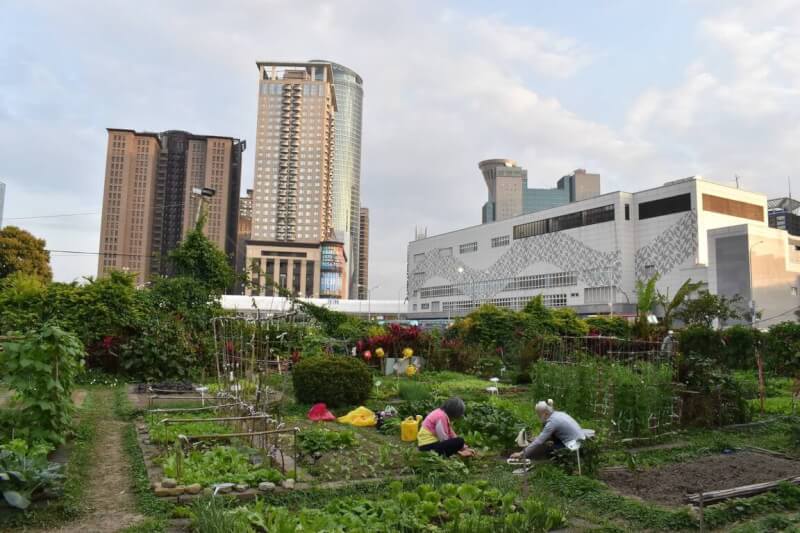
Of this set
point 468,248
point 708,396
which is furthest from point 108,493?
point 468,248

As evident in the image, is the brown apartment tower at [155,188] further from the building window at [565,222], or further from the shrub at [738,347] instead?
the shrub at [738,347]

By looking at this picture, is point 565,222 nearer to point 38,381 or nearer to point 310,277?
point 38,381

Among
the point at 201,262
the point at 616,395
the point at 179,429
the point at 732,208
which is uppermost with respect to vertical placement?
the point at 732,208

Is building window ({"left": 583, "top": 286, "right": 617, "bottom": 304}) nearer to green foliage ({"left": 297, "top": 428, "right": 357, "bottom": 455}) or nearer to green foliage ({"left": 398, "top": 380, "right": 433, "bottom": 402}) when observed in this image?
green foliage ({"left": 398, "top": 380, "right": 433, "bottom": 402})

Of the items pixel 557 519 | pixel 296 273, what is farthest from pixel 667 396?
pixel 296 273

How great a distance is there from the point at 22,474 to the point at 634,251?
6919 centimetres

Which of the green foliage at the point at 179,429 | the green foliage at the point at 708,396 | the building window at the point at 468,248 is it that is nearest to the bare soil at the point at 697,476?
the green foliage at the point at 708,396

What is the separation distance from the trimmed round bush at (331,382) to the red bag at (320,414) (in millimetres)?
723

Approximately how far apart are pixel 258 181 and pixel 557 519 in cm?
15495

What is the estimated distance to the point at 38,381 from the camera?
6.77 m

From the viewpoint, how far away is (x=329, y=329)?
22.3 meters

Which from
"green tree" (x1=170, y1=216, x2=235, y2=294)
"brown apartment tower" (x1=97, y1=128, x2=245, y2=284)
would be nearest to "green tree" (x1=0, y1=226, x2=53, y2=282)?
"green tree" (x1=170, y1=216, x2=235, y2=294)

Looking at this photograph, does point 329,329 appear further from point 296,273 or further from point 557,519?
point 296,273

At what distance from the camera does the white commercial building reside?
187 feet
